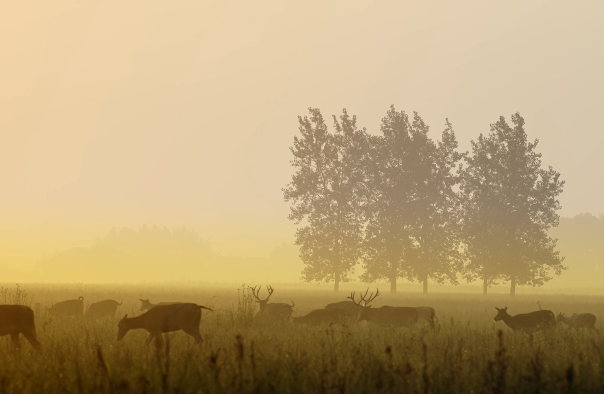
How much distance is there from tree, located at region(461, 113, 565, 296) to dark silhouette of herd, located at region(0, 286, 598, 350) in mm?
24810

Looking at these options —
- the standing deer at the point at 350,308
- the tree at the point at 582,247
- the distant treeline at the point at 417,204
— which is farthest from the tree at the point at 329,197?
A: the tree at the point at 582,247

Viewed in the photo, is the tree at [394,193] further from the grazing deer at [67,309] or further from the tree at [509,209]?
the grazing deer at [67,309]

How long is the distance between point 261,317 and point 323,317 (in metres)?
2.06

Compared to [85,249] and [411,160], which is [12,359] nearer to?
[411,160]

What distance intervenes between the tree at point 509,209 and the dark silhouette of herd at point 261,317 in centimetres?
2481

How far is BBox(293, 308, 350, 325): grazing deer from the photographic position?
20109 millimetres

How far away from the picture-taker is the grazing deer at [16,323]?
44.2ft

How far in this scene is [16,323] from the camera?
44.5ft

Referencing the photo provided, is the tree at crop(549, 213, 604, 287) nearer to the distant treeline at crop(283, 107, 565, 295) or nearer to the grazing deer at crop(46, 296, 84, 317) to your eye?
the distant treeline at crop(283, 107, 565, 295)

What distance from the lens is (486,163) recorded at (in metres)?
47.5

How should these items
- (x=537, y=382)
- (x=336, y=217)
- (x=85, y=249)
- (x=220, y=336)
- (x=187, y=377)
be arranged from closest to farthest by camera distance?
1. (x=537, y=382)
2. (x=187, y=377)
3. (x=220, y=336)
4. (x=336, y=217)
5. (x=85, y=249)

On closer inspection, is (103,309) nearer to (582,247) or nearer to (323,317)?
(323,317)

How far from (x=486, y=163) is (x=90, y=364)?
1622 inches

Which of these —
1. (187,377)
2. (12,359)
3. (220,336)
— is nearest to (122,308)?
(220,336)
